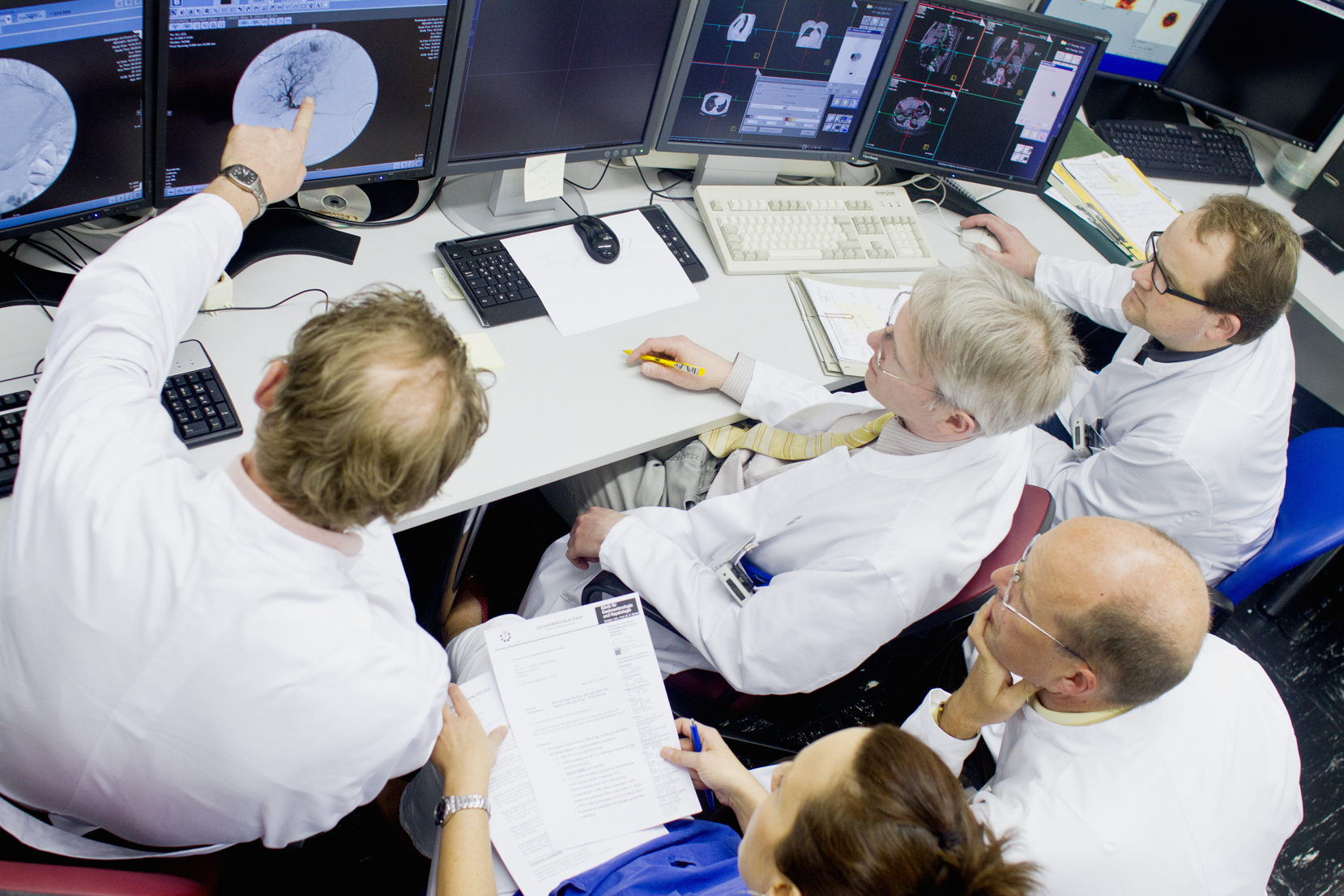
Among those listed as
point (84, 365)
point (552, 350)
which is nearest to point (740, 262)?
point (552, 350)

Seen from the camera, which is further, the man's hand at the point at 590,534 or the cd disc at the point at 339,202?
the cd disc at the point at 339,202

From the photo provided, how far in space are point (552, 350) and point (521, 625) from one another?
0.57 meters

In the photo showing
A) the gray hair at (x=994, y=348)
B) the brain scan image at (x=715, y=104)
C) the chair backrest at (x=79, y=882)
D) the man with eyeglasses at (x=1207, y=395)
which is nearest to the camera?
the chair backrest at (x=79, y=882)

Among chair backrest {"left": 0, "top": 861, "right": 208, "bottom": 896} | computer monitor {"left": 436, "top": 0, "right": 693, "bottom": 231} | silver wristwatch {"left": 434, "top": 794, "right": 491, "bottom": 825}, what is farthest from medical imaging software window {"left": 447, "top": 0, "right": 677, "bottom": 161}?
chair backrest {"left": 0, "top": 861, "right": 208, "bottom": 896}

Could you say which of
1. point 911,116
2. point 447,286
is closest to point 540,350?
point 447,286

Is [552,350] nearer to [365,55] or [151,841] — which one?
[365,55]

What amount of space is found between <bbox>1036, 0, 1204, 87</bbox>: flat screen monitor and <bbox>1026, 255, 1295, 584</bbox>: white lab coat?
125cm

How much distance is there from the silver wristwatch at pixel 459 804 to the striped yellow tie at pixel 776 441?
846 mm

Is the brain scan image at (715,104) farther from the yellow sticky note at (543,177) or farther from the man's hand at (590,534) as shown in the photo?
the man's hand at (590,534)

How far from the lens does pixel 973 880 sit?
2.79 feet

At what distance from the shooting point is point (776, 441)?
177cm

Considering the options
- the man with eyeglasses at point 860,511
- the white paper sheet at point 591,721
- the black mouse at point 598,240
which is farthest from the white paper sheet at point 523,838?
the black mouse at point 598,240

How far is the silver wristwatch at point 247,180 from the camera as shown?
1.29 meters

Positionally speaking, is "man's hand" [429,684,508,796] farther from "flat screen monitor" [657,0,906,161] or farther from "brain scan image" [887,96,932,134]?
"brain scan image" [887,96,932,134]
